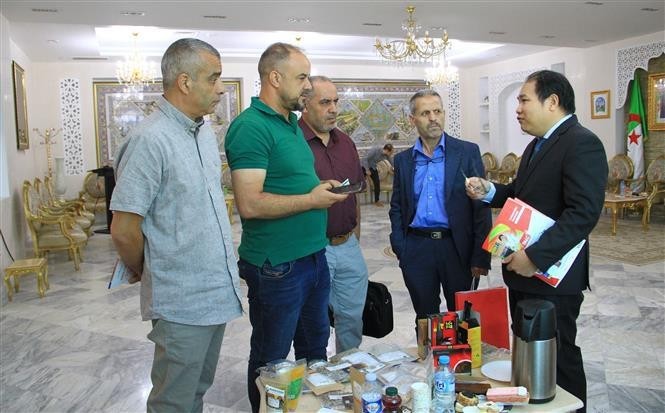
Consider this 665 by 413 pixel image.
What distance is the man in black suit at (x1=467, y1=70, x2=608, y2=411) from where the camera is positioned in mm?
2221

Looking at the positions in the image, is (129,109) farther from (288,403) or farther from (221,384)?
(288,403)

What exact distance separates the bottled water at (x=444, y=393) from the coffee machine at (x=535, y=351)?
27 cm

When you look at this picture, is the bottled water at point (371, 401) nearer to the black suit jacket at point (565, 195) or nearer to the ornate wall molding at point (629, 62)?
the black suit jacket at point (565, 195)

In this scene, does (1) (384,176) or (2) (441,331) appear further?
(1) (384,176)

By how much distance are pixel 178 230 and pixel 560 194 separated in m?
1.51

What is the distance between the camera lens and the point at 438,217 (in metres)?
2.95

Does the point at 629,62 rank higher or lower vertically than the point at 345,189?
higher

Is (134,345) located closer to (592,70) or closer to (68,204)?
(68,204)

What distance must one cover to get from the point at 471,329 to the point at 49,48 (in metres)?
9.83

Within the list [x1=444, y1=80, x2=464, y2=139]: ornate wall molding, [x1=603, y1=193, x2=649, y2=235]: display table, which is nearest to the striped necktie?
[x1=603, y1=193, x2=649, y2=235]: display table

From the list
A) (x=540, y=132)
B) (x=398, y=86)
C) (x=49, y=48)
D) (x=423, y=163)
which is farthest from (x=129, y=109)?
(x=540, y=132)

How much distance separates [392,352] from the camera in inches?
88.7

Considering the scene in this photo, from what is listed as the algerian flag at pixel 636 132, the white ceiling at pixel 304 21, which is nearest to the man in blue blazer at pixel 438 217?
the white ceiling at pixel 304 21

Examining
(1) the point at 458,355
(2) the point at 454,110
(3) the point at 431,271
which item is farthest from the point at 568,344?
(2) the point at 454,110
